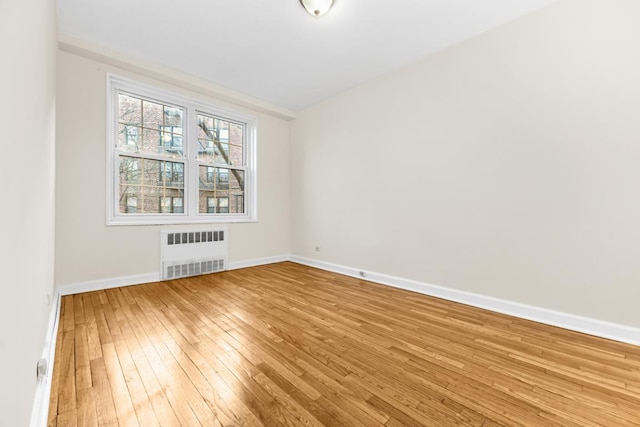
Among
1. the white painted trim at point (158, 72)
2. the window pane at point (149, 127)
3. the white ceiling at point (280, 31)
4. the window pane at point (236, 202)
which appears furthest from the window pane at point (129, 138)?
the window pane at point (236, 202)

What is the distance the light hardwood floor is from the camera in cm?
123

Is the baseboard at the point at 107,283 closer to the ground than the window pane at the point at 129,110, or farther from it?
closer to the ground

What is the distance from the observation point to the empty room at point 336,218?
1.27m

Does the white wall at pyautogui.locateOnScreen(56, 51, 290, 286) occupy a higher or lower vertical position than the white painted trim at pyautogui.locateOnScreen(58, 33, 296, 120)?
lower

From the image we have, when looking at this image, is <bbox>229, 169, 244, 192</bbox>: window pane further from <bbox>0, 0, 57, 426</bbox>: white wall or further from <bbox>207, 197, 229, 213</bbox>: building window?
<bbox>0, 0, 57, 426</bbox>: white wall

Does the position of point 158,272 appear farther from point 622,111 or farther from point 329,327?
point 622,111

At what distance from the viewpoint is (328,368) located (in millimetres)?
1579

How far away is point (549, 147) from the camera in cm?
224

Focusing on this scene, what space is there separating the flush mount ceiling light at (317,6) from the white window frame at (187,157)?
2263mm

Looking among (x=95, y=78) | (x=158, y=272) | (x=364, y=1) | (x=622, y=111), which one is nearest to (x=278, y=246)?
(x=158, y=272)

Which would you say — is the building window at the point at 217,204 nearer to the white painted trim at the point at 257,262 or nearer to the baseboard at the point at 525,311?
the white painted trim at the point at 257,262

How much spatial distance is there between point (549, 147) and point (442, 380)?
2.15m

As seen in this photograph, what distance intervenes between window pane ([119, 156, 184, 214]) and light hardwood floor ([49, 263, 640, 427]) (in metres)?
1.32

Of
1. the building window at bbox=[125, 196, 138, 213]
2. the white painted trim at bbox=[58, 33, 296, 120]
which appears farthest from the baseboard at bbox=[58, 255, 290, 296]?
the white painted trim at bbox=[58, 33, 296, 120]
